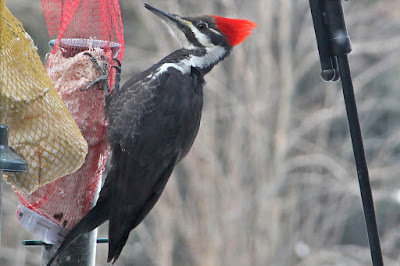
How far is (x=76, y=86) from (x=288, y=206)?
563 centimetres

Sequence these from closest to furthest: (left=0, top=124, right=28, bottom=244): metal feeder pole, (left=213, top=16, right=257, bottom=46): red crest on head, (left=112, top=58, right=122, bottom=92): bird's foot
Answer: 1. (left=0, top=124, right=28, bottom=244): metal feeder pole
2. (left=112, top=58, right=122, bottom=92): bird's foot
3. (left=213, top=16, right=257, bottom=46): red crest on head

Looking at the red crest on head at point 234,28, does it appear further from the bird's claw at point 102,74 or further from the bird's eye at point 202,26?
the bird's claw at point 102,74

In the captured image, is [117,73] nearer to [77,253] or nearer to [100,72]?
[100,72]

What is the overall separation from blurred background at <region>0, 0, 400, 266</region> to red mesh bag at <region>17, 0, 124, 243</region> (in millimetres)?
4739

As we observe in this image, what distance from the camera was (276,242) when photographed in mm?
7855

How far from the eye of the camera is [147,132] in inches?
108

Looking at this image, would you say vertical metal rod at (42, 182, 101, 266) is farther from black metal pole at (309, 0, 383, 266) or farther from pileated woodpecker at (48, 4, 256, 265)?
black metal pole at (309, 0, 383, 266)

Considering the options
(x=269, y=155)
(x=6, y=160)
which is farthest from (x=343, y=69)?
(x=269, y=155)

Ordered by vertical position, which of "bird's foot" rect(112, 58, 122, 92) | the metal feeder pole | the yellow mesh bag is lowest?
the metal feeder pole

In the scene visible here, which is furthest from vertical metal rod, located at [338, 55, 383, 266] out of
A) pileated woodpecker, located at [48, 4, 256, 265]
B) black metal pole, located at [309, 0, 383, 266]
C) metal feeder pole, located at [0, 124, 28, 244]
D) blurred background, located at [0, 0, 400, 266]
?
blurred background, located at [0, 0, 400, 266]

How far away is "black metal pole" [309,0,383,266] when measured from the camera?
1.70m

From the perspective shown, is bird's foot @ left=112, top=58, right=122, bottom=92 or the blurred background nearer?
bird's foot @ left=112, top=58, right=122, bottom=92

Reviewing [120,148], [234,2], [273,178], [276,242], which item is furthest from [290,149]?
[120,148]

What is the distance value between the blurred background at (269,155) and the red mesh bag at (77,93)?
15.5ft
